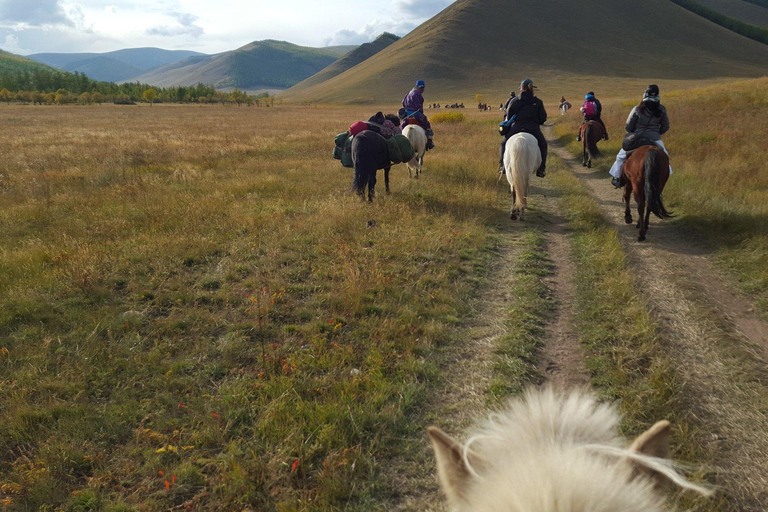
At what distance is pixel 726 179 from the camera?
33.2ft

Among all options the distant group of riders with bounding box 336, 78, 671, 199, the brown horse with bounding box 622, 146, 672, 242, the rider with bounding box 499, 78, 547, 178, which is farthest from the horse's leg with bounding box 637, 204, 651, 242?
the rider with bounding box 499, 78, 547, 178

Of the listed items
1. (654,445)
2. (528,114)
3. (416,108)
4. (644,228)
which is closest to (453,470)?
(654,445)

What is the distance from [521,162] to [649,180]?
2.26m

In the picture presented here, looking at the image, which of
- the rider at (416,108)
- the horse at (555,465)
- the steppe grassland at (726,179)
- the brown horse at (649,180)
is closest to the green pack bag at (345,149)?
the rider at (416,108)

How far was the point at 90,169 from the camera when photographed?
14281 mm

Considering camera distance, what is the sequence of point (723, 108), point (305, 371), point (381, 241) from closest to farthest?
1. point (305, 371)
2. point (381, 241)
3. point (723, 108)

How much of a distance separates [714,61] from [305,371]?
160 metres

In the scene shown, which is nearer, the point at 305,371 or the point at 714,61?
the point at 305,371

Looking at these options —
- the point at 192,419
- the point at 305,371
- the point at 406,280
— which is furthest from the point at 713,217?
the point at 192,419

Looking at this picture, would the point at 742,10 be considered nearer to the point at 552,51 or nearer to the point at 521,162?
the point at 552,51

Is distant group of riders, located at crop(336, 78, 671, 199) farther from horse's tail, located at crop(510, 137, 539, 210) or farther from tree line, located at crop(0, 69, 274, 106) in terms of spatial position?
tree line, located at crop(0, 69, 274, 106)

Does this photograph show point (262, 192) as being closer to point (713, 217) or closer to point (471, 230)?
point (471, 230)

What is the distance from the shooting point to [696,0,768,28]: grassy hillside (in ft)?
575

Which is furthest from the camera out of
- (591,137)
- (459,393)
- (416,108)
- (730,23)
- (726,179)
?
(730,23)
